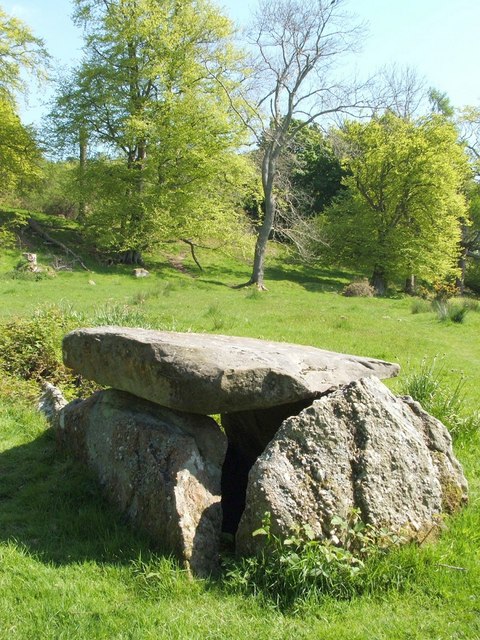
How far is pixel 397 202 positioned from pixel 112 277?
2108 cm

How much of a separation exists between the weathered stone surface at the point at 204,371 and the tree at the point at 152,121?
27420 mm

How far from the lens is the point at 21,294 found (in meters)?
22.1

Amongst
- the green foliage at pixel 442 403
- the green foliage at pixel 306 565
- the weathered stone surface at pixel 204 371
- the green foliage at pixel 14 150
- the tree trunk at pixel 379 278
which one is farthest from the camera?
the tree trunk at pixel 379 278

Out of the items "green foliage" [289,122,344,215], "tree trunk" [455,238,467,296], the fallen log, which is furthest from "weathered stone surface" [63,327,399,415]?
"green foliage" [289,122,344,215]

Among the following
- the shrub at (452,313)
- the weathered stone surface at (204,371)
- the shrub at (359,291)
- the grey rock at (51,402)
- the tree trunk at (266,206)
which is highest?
the tree trunk at (266,206)

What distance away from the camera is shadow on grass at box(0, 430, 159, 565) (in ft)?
16.0

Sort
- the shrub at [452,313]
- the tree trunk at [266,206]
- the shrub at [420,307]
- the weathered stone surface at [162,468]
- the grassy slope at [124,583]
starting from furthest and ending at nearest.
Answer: the tree trunk at [266,206], the shrub at [420,307], the shrub at [452,313], the weathered stone surface at [162,468], the grassy slope at [124,583]

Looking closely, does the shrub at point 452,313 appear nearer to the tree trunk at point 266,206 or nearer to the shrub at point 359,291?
the shrub at point 359,291

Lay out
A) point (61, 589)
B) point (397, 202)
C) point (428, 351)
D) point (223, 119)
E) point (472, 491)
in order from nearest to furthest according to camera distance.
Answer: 1. point (61, 589)
2. point (472, 491)
3. point (428, 351)
4. point (223, 119)
5. point (397, 202)

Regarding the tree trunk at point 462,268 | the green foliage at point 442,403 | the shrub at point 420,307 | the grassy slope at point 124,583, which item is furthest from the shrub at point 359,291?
the grassy slope at point 124,583

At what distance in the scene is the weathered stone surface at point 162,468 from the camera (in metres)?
4.82

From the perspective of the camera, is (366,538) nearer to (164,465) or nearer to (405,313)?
(164,465)

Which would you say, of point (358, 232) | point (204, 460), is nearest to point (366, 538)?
point (204, 460)

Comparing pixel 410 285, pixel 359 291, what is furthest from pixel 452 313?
pixel 410 285
